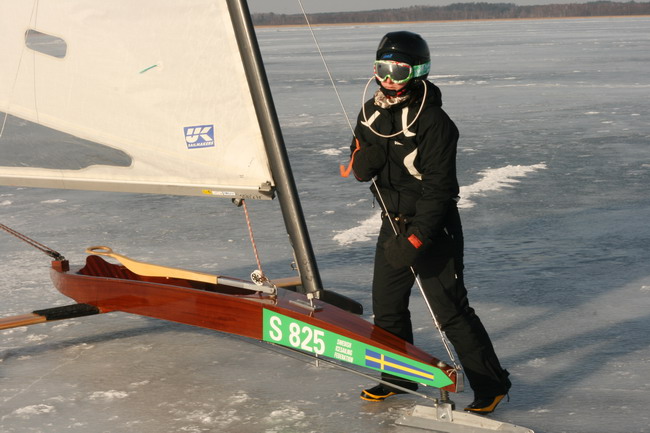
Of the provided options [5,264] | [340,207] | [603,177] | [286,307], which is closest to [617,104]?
[603,177]

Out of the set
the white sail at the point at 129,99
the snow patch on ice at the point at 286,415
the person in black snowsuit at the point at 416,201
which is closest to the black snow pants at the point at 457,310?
the person in black snowsuit at the point at 416,201

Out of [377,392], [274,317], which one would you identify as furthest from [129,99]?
[377,392]

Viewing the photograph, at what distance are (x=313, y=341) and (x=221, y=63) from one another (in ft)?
3.71

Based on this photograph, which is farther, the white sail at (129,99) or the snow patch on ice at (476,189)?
the snow patch on ice at (476,189)

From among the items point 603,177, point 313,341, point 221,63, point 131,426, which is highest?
point 221,63

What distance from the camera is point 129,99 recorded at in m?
3.71

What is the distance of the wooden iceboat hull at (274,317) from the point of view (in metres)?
3.12

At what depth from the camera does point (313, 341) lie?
323cm

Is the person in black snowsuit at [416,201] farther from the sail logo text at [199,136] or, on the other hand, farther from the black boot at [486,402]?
the sail logo text at [199,136]

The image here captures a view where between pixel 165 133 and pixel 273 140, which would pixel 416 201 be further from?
pixel 165 133

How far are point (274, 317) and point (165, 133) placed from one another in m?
0.91

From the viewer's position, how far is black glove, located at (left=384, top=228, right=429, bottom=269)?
3109 mm

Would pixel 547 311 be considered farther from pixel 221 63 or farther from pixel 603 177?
pixel 603 177

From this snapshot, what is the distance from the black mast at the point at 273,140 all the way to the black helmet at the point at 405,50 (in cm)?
54
